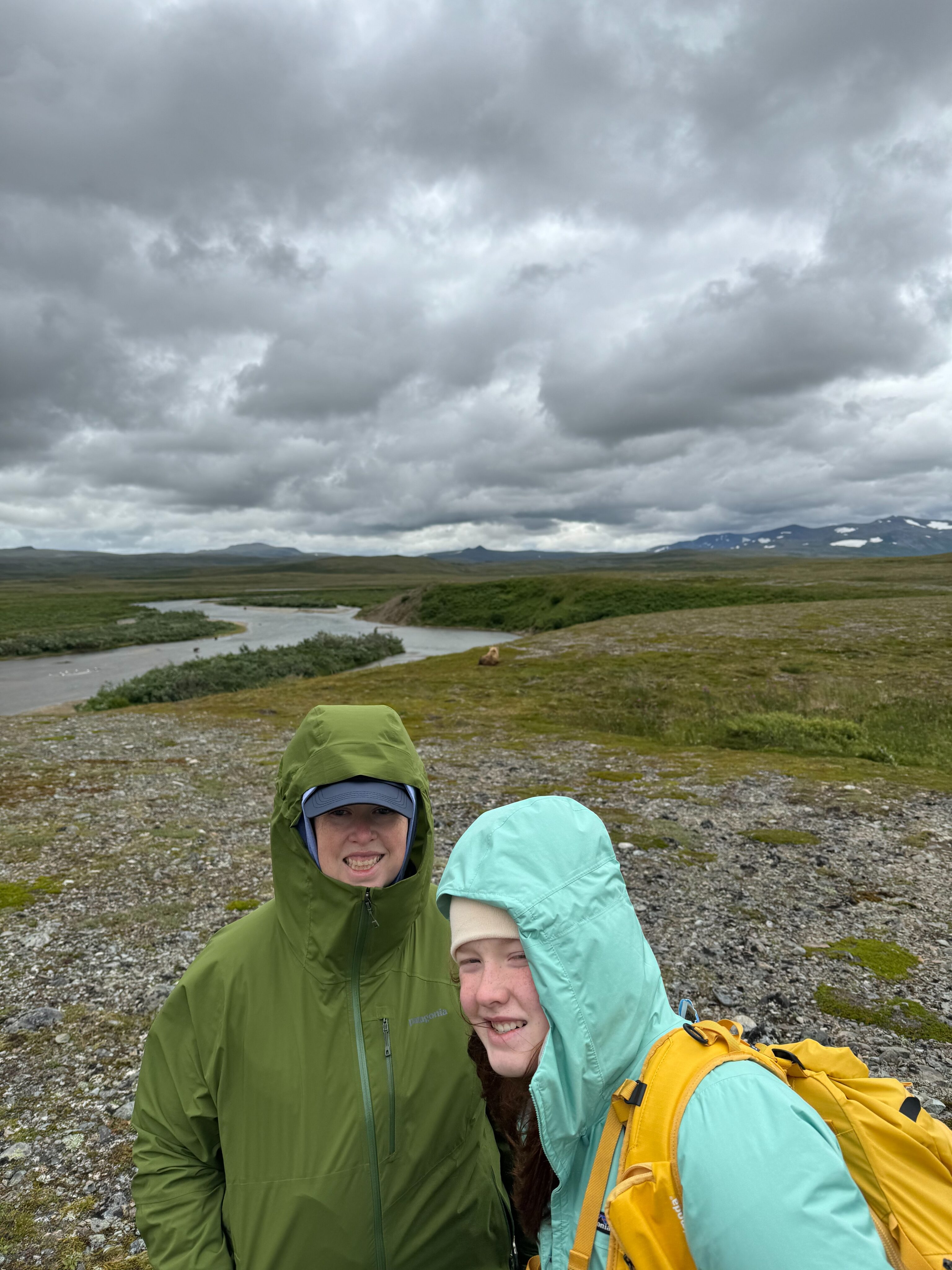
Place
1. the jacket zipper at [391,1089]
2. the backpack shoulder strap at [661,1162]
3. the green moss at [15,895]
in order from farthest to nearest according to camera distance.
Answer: the green moss at [15,895], the jacket zipper at [391,1089], the backpack shoulder strap at [661,1162]

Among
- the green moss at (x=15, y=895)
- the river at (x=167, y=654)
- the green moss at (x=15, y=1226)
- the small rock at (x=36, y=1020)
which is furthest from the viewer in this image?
the river at (x=167, y=654)

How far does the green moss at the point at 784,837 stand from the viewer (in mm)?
11578

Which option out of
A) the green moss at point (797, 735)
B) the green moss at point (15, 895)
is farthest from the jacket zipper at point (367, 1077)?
the green moss at point (797, 735)

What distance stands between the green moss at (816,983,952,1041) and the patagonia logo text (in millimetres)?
5673

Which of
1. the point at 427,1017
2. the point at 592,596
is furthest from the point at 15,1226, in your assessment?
the point at 592,596

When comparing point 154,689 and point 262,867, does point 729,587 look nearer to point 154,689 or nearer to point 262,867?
point 154,689

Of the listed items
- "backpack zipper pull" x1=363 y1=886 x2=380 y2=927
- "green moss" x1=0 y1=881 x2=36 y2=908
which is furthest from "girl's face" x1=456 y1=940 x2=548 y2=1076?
"green moss" x1=0 y1=881 x2=36 y2=908

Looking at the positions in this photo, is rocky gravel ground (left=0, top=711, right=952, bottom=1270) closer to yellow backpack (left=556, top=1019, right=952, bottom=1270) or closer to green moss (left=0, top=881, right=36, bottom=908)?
green moss (left=0, top=881, right=36, bottom=908)

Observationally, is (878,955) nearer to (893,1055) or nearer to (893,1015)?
(893,1015)

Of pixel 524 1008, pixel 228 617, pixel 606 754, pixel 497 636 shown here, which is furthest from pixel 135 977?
pixel 228 617

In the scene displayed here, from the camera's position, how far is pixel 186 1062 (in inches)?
127

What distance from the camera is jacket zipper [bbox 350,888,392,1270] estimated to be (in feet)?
10.4

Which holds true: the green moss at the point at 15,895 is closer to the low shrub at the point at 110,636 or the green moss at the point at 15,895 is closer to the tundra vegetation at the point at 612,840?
the tundra vegetation at the point at 612,840

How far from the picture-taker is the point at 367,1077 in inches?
128
